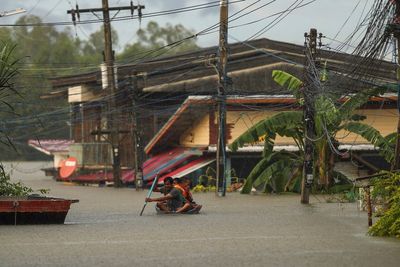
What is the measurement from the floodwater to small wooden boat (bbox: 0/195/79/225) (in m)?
0.39

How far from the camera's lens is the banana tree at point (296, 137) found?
A: 28527 millimetres

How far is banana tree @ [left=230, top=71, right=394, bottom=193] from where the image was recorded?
28527 millimetres

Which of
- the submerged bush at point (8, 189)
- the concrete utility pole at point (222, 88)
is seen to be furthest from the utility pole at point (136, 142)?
the submerged bush at point (8, 189)

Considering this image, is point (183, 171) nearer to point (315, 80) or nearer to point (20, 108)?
point (315, 80)

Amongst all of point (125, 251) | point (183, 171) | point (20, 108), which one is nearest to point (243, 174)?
point (183, 171)

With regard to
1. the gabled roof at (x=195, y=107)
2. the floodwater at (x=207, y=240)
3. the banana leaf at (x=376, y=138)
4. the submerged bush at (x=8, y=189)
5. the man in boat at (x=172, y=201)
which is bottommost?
the floodwater at (x=207, y=240)

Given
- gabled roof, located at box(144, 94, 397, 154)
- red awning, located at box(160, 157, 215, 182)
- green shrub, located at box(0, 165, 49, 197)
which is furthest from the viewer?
red awning, located at box(160, 157, 215, 182)

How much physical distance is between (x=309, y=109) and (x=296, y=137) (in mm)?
4155

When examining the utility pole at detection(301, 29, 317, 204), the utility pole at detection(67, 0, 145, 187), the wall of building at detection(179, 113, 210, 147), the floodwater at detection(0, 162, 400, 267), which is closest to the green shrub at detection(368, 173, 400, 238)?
the floodwater at detection(0, 162, 400, 267)

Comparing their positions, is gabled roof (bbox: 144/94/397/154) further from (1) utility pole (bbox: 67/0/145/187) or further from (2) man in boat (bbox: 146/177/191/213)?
(2) man in boat (bbox: 146/177/191/213)

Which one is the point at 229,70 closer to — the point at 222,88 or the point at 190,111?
the point at 190,111

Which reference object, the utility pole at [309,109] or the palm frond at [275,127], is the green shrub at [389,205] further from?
the palm frond at [275,127]

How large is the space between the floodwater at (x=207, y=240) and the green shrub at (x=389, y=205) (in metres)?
0.27

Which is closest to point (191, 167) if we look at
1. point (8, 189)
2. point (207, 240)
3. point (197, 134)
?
point (197, 134)
